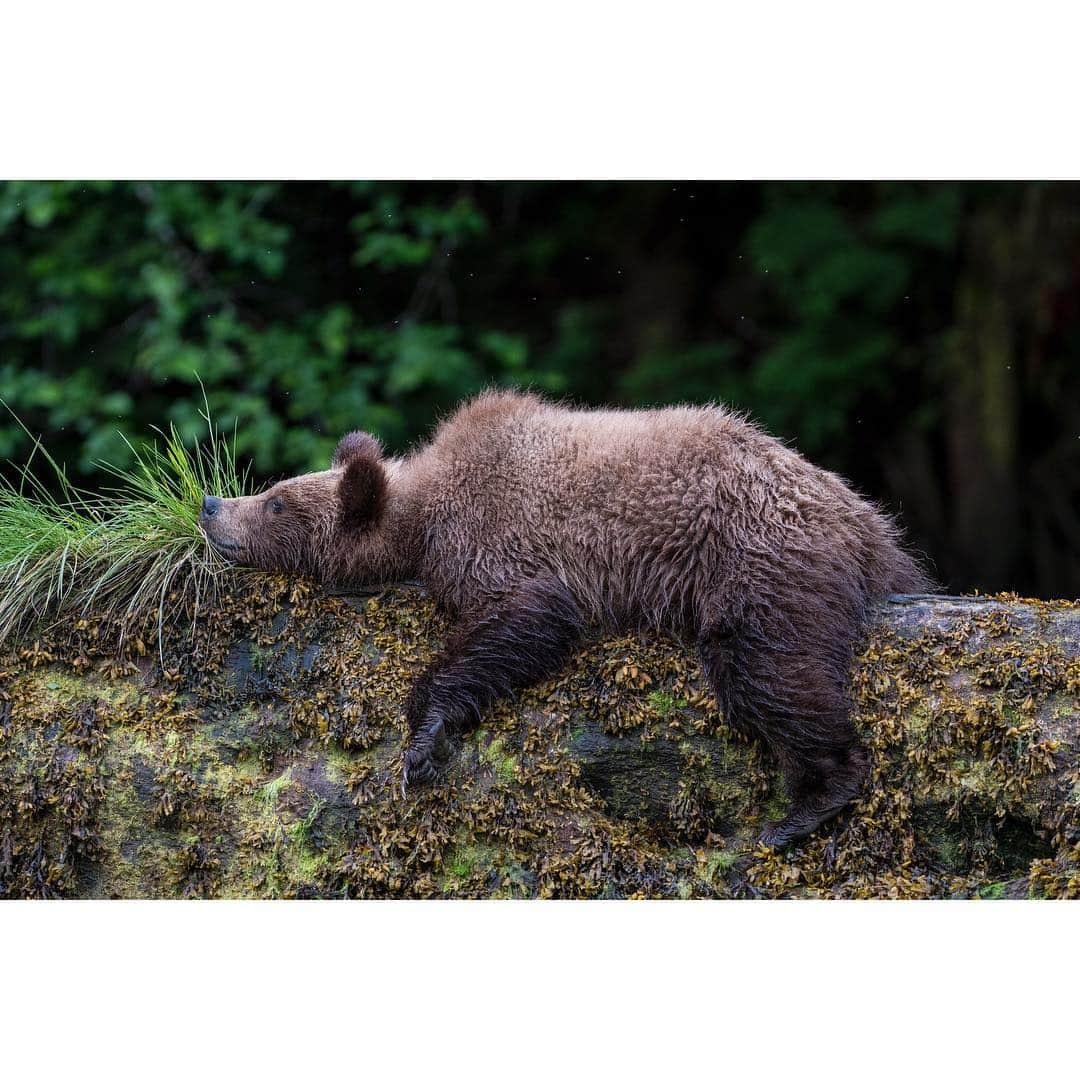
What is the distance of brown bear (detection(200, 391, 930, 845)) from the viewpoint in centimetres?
429

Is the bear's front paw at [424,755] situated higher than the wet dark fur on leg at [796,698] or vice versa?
the wet dark fur on leg at [796,698]

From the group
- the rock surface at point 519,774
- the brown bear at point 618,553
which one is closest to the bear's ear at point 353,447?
the brown bear at point 618,553

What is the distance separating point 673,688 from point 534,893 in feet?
2.84

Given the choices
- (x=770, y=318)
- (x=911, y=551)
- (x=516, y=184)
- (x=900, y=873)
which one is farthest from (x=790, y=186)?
(x=900, y=873)

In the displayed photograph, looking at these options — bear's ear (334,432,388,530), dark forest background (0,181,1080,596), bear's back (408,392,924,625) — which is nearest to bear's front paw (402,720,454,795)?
bear's back (408,392,924,625)

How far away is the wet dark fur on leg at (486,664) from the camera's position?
4.40 m

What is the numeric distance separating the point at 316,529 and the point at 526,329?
20.3 feet

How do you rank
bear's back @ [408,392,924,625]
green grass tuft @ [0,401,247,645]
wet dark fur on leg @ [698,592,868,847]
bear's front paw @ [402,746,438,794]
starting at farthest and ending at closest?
green grass tuft @ [0,401,247,645] < bear's back @ [408,392,924,625] < bear's front paw @ [402,746,438,794] < wet dark fur on leg @ [698,592,868,847]

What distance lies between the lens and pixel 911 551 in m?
5.02

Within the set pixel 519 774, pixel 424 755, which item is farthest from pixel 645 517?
pixel 424 755

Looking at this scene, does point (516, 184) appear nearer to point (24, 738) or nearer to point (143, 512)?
point (143, 512)

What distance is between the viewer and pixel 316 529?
496 cm

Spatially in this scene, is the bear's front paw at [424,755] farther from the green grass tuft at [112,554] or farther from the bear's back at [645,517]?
the green grass tuft at [112,554]

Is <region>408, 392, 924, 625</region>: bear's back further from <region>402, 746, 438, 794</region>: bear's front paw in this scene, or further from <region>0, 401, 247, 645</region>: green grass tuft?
<region>0, 401, 247, 645</region>: green grass tuft
